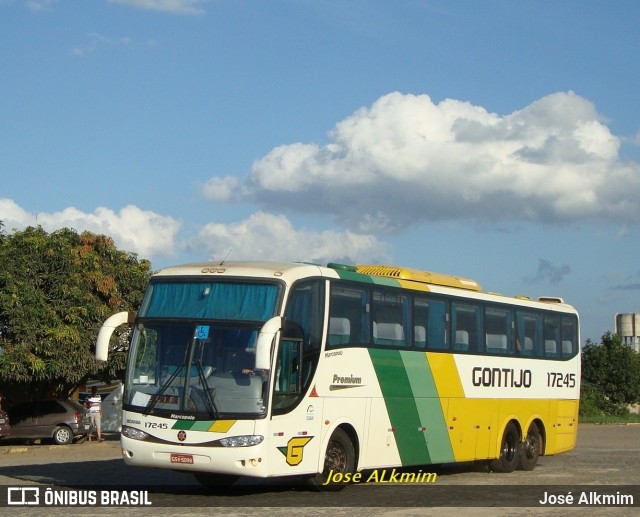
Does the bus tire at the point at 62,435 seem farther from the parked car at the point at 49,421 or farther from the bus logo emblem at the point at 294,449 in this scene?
the bus logo emblem at the point at 294,449

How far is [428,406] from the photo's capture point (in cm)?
1880

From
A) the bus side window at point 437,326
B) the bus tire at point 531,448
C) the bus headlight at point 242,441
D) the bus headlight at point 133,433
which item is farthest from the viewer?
the bus tire at point 531,448

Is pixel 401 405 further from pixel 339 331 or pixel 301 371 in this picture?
pixel 301 371

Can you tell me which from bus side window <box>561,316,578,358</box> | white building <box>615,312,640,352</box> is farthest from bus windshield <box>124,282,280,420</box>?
white building <box>615,312,640,352</box>

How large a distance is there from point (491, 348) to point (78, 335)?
14.9 meters

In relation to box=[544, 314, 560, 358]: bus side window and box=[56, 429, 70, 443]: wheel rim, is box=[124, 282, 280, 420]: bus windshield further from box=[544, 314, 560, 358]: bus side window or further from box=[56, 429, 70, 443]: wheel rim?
box=[56, 429, 70, 443]: wheel rim

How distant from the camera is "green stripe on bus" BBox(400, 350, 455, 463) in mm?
18328

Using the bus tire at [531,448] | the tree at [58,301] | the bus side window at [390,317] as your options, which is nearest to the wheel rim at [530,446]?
the bus tire at [531,448]

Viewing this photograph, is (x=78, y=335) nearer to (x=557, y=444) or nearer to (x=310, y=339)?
(x=557, y=444)

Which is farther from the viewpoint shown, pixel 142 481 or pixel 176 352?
pixel 142 481

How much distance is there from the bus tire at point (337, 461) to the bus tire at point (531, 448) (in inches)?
250

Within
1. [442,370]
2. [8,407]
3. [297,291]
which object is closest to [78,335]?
[8,407]

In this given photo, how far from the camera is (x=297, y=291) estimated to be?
15672mm

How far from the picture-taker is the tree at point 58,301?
102ft
